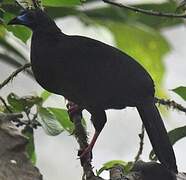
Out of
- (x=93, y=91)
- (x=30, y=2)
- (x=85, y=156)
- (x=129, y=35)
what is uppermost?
(x=129, y=35)

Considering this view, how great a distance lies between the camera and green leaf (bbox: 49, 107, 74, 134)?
1223mm

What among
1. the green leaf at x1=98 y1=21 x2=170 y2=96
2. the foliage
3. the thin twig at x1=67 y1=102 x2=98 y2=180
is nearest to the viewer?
the thin twig at x1=67 y1=102 x2=98 y2=180

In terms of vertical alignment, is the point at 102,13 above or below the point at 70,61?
above

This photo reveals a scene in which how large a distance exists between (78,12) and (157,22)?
39 centimetres

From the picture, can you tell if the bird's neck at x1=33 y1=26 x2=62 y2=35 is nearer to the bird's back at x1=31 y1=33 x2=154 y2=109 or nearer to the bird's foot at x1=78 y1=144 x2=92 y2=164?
the bird's back at x1=31 y1=33 x2=154 y2=109

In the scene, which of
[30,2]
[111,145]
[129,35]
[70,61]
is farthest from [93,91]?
[111,145]

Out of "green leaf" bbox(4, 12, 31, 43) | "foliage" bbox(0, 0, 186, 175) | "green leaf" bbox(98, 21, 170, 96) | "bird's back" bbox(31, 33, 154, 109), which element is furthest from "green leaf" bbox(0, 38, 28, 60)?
"bird's back" bbox(31, 33, 154, 109)

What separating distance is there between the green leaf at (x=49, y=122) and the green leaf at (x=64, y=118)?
2cm

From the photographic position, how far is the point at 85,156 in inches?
43.3

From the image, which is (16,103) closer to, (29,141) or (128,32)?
(29,141)

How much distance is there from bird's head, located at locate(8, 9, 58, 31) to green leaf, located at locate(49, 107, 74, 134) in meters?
0.15

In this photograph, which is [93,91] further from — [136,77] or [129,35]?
[129,35]

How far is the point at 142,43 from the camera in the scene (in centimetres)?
200

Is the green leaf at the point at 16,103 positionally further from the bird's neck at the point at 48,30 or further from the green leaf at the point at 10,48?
the green leaf at the point at 10,48
